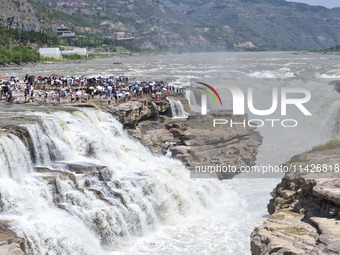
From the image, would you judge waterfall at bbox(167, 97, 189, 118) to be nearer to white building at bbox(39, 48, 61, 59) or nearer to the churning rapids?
the churning rapids

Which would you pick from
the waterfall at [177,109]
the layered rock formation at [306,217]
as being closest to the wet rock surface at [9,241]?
the layered rock formation at [306,217]

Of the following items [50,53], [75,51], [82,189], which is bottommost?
[82,189]

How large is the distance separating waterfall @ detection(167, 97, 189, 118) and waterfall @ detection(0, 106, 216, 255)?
40.7 feet

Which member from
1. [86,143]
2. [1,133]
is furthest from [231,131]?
[1,133]

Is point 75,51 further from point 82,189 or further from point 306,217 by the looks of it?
point 306,217

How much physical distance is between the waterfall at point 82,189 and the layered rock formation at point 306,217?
6.83m

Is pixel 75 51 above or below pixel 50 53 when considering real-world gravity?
above

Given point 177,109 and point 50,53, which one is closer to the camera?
point 177,109

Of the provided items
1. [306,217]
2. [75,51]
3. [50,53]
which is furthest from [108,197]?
[75,51]

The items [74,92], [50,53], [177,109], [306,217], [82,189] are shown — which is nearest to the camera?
[306,217]

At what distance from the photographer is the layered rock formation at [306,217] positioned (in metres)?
14.4

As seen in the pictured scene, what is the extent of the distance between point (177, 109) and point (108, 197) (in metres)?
22.3

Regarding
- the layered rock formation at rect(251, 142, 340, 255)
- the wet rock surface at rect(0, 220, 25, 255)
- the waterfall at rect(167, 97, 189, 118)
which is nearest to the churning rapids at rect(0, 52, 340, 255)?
the wet rock surface at rect(0, 220, 25, 255)

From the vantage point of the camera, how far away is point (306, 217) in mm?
17078
